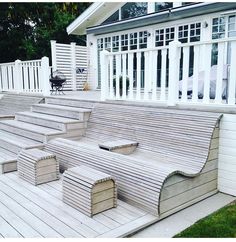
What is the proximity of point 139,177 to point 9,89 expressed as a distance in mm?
6686

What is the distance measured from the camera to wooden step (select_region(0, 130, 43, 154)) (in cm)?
457

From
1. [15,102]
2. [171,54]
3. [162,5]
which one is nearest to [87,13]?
[162,5]

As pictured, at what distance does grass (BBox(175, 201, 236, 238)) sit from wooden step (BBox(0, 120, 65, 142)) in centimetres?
281

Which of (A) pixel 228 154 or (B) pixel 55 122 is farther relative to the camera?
(B) pixel 55 122

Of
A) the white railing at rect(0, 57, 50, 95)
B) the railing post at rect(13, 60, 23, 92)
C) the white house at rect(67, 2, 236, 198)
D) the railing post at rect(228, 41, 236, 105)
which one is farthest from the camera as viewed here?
the railing post at rect(13, 60, 23, 92)

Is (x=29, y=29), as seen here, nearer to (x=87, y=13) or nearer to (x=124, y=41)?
(x=87, y=13)

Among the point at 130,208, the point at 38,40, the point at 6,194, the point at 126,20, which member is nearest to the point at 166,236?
the point at 130,208

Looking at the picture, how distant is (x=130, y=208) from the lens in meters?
3.04

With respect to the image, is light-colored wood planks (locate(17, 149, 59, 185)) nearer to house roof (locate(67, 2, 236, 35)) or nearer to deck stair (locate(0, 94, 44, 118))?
deck stair (locate(0, 94, 44, 118))

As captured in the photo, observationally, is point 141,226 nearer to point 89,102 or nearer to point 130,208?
point 130,208

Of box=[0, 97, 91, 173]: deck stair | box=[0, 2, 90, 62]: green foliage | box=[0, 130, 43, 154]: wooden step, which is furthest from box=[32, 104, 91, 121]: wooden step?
box=[0, 2, 90, 62]: green foliage

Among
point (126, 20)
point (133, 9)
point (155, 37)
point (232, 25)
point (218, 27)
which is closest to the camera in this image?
point (232, 25)

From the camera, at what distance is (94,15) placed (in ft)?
31.8

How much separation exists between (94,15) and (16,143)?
6450 mm
